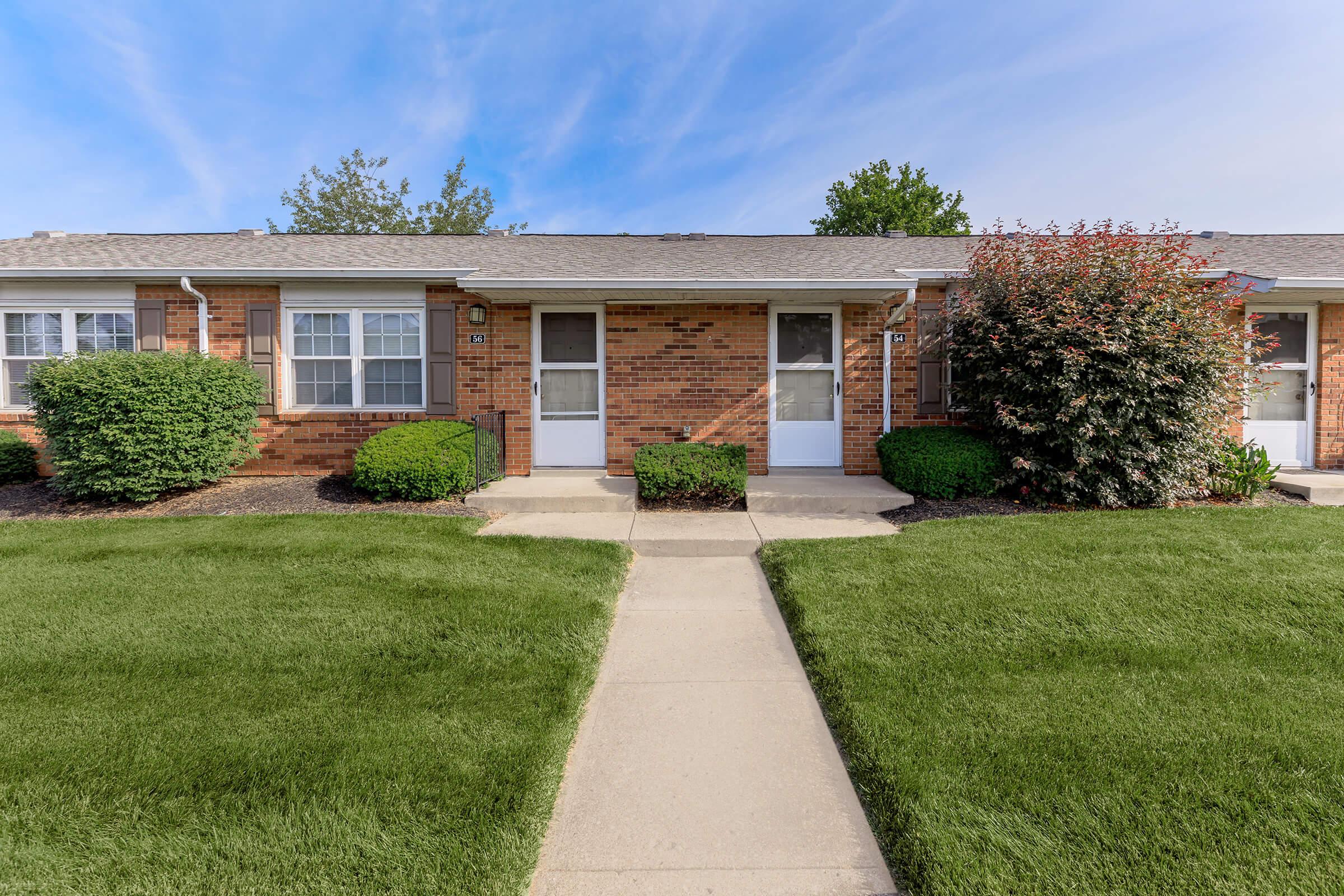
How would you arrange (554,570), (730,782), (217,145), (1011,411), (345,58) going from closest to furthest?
1. (730,782)
2. (554,570)
3. (1011,411)
4. (345,58)
5. (217,145)

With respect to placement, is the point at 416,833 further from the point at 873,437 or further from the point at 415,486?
the point at 873,437

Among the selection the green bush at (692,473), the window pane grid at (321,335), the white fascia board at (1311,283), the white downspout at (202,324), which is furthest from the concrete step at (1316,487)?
the white downspout at (202,324)

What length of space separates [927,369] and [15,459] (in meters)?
11.9

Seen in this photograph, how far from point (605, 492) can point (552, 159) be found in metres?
15.1

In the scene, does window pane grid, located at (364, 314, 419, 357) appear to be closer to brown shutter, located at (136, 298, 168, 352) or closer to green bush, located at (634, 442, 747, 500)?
brown shutter, located at (136, 298, 168, 352)

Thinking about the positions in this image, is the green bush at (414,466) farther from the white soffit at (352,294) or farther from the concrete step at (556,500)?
the white soffit at (352,294)

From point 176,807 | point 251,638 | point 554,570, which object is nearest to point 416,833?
point 176,807

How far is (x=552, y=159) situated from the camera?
58.9 ft

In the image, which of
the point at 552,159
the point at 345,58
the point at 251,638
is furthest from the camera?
the point at 552,159

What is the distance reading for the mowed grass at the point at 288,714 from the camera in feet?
5.91

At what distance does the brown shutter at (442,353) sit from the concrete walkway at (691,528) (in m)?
2.52

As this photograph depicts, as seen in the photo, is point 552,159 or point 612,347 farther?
point 552,159

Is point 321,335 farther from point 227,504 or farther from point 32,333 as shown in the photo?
point 32,333

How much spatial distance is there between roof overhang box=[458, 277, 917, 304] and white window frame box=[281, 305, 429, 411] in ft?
4.60
